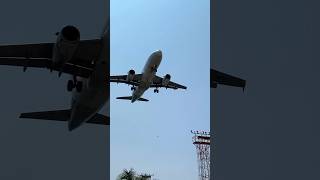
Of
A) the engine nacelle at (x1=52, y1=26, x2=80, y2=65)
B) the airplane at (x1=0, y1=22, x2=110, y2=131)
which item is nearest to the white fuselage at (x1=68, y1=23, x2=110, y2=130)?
the airplane at (x1=0, y1=22, x2=110, y2=131)

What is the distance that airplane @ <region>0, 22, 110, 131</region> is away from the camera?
969 centimetres

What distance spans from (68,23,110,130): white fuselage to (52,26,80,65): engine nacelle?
487 millimetres

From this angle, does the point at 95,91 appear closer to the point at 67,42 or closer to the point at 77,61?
the point at 77,61

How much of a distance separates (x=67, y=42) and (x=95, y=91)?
1.20 meters

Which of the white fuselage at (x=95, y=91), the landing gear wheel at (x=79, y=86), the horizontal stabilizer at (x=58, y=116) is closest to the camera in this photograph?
the white fuselage at (x=95, y=91)

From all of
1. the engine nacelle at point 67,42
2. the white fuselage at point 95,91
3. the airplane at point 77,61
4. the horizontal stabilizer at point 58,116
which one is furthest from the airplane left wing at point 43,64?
the horizontal stabilizer at point 58,116

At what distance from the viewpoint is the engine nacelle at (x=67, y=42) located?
966 centimetres

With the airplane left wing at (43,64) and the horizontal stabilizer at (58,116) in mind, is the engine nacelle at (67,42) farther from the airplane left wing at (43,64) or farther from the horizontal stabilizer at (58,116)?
the horizontal stabilizer at (58,116)

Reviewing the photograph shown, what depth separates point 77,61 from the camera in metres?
11.1

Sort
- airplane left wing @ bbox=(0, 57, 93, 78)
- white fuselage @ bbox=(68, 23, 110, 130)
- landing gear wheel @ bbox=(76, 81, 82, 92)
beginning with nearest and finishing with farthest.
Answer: white fuselage @ bbox=(68, 23, 110, 130), airplane left wing @ bbox=(0, 57, 93, 78), landing gear wheel @ bbox=(76, 81, 82, 92)

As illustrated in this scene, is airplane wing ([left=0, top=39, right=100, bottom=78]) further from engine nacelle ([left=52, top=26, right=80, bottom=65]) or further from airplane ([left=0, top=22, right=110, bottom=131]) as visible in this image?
engine nacelle ([left=52, top=26, right=80, bottom=65])

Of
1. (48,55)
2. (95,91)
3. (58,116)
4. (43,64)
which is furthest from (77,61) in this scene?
(58,116)

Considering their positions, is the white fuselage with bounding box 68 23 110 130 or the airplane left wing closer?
the white fuselage with bounding box 68 23 110 130
